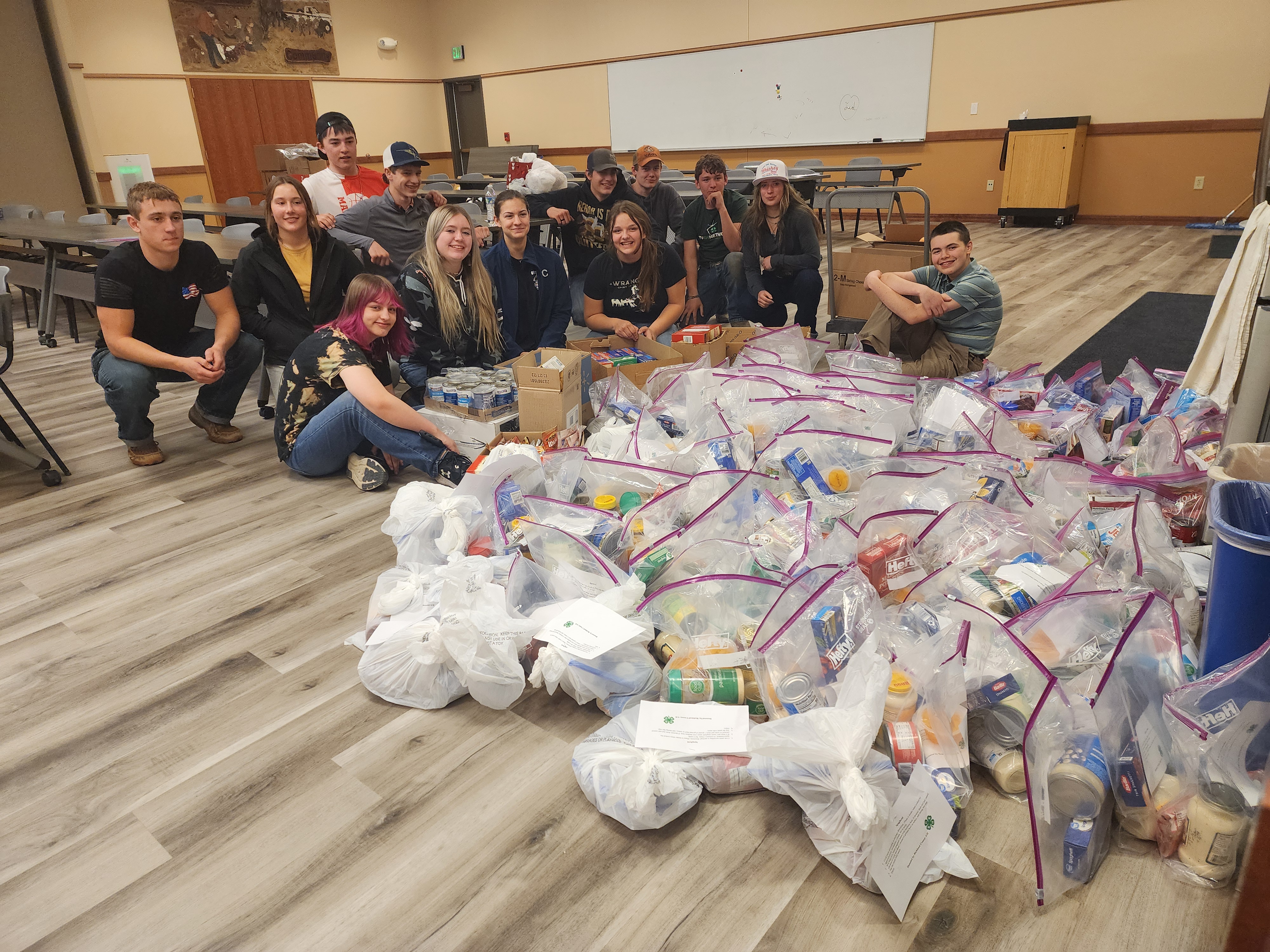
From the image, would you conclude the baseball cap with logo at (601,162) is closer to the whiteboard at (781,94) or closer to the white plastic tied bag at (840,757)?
the white plastic tied bag at (840,757)

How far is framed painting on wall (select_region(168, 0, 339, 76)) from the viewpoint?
365 inches

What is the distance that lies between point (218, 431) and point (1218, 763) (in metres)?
3.34

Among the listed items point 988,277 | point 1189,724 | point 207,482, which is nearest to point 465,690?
point 1189,724

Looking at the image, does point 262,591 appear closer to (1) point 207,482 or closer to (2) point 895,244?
(1) point 207,482

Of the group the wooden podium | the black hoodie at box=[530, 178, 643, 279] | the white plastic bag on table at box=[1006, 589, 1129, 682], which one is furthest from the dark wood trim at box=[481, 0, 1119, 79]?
the white plastic bag on table at box=[1006, 589, 1129, 682]

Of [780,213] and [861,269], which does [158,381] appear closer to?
[780,213]

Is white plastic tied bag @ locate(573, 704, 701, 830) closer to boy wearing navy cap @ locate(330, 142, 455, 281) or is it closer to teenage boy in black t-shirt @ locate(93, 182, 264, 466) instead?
teenage boy in black t-shirt @ locate(93, 182, 264, 466)

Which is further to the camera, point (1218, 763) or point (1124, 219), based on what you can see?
point (1124, 219)

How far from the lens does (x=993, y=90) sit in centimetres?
812

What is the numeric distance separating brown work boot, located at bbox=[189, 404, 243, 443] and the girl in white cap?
239 centimetres

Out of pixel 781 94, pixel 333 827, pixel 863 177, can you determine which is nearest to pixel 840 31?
pixel 781 94

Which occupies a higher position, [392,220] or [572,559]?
[392,220]

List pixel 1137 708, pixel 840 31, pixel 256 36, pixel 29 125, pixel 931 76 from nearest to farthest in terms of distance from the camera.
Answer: pixel 1137 708
pixel 29 125
pixel 931 76
pixel 840 31
pixel 256 36

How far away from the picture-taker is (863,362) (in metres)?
3.02
